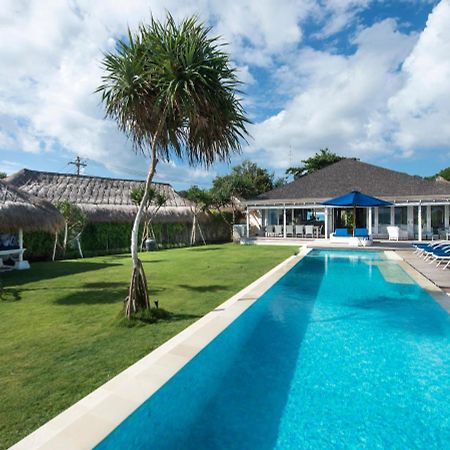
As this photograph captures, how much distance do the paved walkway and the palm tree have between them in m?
6.61

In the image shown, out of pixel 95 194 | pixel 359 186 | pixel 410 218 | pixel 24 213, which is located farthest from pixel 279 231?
pixel 24 213

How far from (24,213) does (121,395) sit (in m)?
11.4

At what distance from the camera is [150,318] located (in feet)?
18.4

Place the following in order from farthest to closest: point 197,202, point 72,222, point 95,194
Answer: point 197,202
point 95,194
point 72,222

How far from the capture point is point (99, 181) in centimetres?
2414

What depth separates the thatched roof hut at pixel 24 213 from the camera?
37.9 ft

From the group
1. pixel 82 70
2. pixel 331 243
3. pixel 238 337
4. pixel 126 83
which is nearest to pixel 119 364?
pixel 238 337

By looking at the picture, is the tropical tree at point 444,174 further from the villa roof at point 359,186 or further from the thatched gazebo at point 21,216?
the thatched gazebo at point 21,216

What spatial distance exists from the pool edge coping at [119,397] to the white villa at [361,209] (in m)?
17.3

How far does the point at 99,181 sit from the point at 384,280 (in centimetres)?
2087

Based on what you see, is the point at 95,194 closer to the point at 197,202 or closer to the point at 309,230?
the point at 197,202

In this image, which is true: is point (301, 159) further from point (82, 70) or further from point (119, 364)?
point (119, 364)

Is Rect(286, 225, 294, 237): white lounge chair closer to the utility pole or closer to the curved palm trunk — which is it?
the curved palm trunk

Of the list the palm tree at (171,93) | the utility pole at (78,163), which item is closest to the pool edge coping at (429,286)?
the palm tree at (171,93)
